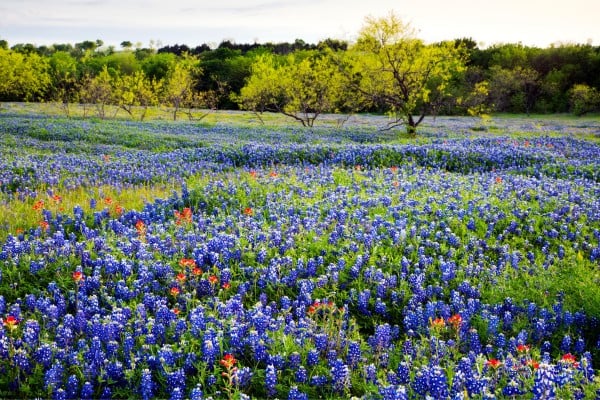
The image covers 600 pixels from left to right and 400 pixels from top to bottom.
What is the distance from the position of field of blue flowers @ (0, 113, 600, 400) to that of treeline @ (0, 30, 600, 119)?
2312cm

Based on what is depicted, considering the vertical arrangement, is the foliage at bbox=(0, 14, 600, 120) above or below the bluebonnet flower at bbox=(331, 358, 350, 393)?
above

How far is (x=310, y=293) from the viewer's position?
17.5ft

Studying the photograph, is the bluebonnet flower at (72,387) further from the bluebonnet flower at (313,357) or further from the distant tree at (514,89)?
the distant tree at (514,89)

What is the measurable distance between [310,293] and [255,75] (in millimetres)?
44796

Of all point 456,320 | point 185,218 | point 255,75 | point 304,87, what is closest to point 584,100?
point 304,87

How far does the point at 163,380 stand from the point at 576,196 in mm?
7950

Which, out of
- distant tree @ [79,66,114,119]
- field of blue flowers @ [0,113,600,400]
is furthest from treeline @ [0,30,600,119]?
field of blue flowers @ [0,113,600,400]

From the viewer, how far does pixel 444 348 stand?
13.9 ft

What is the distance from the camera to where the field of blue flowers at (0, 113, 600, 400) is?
3764 mm

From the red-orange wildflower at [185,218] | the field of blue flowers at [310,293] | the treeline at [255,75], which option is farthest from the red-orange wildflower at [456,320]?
the treeline at [255,75]

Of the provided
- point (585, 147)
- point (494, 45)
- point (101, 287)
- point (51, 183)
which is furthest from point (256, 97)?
point (494, 45)

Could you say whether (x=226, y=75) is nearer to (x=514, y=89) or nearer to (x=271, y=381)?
(x=514, y=89)

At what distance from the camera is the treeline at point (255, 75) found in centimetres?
4684

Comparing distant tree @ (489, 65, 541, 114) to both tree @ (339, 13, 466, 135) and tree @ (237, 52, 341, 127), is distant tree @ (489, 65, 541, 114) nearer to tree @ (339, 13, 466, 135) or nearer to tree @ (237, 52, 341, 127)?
tree @ (237, 52, 341, 127)
